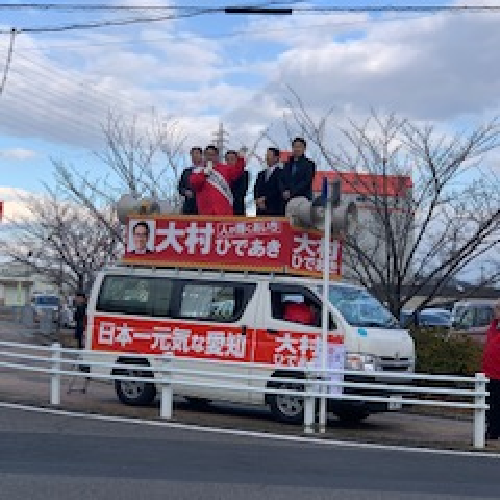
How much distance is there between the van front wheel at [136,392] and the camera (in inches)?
605

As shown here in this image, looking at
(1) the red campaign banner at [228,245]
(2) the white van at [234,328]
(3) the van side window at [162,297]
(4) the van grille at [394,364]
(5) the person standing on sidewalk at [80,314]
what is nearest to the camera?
(4) the van grille at [394,364]

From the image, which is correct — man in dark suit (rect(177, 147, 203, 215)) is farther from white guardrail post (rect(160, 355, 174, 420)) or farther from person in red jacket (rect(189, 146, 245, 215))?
white guardrail post (rect(160, 355, 174, 420))

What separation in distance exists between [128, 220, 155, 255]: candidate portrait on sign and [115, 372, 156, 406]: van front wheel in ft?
6.49

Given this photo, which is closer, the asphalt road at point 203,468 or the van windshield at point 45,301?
the asphalt road at point 203,468

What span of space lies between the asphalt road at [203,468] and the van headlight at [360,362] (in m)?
1.71

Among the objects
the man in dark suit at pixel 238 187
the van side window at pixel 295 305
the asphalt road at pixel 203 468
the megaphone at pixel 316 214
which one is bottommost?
the asphalt road at pixel 203 468

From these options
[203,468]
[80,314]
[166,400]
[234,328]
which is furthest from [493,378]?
[80,314]

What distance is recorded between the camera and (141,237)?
16.0 meters

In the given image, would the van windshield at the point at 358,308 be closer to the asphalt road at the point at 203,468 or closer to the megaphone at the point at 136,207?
the asphalt road at the point at 203,468

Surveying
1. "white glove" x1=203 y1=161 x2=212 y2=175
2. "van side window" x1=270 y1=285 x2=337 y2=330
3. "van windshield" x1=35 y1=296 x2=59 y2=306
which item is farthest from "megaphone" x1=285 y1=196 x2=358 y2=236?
"van windshield" x1=35 y1=296 x2=59 y2=306

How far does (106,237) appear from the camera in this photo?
112 feet

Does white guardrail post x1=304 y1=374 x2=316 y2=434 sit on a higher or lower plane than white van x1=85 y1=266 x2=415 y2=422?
lower

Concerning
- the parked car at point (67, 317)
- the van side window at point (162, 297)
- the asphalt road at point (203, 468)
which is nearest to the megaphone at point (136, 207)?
the van side window at point (162, 297)

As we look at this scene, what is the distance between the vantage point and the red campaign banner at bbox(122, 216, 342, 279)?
576 inches
